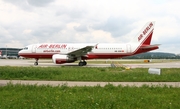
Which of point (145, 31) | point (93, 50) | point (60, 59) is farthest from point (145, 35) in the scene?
point (60, 59)

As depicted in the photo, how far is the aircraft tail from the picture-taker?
34719 mm

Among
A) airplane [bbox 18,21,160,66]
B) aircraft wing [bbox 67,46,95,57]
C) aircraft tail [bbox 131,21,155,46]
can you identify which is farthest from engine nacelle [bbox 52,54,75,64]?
aircraft tail [bbox 131,21,155,46]

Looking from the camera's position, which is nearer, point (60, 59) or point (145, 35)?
point (60, 59)

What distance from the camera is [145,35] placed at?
3481 cm

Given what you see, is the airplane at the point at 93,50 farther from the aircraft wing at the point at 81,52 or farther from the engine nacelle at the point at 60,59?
the engine nacelle at the point at 60,59

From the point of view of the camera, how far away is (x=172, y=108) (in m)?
6.32

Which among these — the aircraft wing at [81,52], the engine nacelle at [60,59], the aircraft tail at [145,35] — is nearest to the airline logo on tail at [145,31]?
the aircraft tail at [145,35]

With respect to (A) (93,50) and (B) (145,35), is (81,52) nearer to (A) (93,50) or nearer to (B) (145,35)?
(A) (93,50)

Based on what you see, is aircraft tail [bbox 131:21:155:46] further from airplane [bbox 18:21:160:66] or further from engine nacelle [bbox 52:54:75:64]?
engine nacelle [bbox 52:54:75:64]

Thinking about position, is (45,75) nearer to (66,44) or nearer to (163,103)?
(163,103)

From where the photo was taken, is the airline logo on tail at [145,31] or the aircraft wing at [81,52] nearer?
the aircraft wing at [81,52]

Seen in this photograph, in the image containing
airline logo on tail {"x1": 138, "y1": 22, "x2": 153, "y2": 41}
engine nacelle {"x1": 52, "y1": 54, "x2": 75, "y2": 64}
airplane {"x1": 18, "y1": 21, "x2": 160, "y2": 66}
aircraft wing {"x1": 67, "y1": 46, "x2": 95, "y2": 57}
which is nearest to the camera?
engine nacelle {"x1": 52, "y1": 54, "x2": 75, "y2": 64}

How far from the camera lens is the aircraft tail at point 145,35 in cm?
3472

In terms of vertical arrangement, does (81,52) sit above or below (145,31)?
below
